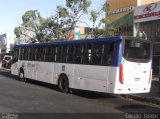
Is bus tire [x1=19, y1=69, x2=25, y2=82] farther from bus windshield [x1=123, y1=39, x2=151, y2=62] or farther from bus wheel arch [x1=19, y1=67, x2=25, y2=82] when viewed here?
bus windshield [x1=123, y1=39, x2=151, y2=62]

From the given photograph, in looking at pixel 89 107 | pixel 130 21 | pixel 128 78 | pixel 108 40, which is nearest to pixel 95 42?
pixel 108 40

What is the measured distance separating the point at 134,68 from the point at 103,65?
4.15 feet

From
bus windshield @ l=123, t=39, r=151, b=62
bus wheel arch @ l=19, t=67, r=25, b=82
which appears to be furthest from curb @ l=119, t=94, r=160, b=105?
bus wheel arch @ l=19, t=67, r=25, b=82

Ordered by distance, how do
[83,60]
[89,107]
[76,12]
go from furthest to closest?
1. [76,12]
2. [83,60]
3. [89,107]

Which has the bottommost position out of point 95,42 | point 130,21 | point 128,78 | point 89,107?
point 89,107

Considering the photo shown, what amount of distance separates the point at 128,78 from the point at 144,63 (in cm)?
110

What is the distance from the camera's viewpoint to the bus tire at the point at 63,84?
18.4 metres

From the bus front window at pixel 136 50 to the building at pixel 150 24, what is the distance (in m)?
15.8

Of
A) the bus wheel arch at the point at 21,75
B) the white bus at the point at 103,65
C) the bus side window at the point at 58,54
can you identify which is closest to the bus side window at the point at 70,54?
the white bus at the point at 103,65

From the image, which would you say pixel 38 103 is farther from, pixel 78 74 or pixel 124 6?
pixel 124 6

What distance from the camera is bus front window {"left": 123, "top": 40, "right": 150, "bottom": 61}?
15.1 metres

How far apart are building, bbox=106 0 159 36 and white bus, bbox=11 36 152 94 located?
16525 mm

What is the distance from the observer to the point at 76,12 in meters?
32.8

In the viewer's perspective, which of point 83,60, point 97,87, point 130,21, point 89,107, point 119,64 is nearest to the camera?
point 89,107
